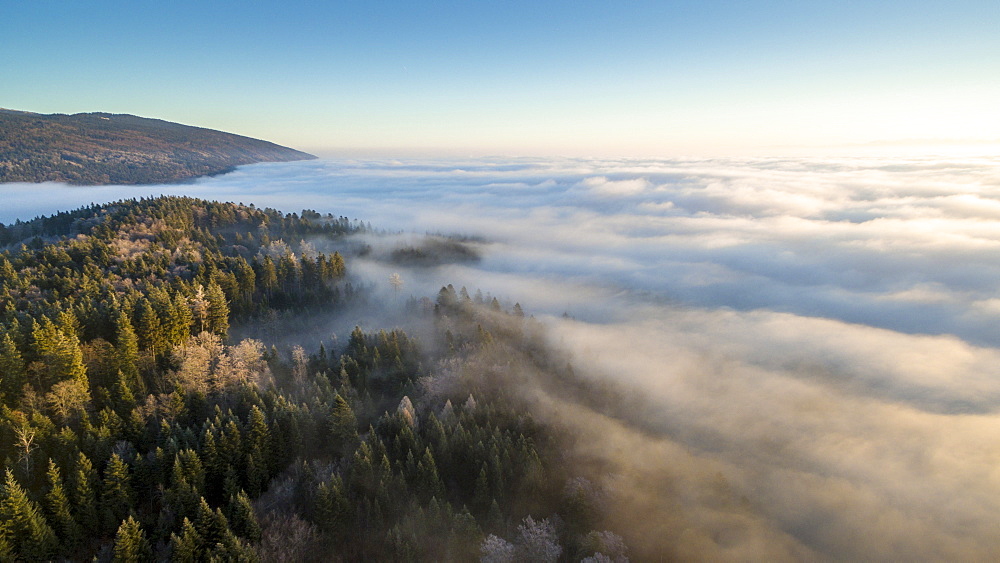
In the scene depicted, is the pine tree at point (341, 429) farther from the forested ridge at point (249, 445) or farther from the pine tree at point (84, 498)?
the pine tree at point (84, 498)

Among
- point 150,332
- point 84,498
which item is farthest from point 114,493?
point 150,332

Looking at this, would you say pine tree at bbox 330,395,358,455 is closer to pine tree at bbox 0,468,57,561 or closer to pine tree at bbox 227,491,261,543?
pine tree at bbox 227,491,261,543

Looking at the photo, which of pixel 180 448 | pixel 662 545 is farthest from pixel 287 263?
pixel 662 545

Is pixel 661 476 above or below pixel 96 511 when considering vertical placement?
below

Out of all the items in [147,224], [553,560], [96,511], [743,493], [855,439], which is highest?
[147,224]

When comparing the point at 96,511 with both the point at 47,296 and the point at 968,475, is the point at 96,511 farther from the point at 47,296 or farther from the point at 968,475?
the point at 968,475

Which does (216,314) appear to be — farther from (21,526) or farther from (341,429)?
(21,526)

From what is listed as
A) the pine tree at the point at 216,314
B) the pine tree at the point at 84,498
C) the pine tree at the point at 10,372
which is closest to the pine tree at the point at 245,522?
the pine tree at the point at 84,498
